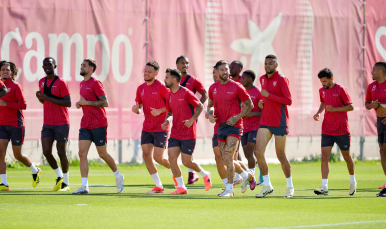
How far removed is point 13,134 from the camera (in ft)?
41.1

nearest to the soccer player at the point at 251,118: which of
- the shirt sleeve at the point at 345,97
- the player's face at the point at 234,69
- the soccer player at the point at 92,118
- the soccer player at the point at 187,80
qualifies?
the player's face at the point at 234,69

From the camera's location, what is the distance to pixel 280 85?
35.4 feet

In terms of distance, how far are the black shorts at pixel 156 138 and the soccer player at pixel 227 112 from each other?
1194 millimetres

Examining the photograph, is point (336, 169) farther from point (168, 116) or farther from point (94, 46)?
point (168, 116)

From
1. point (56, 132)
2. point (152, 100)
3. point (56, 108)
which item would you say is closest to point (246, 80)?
point (152, 100)

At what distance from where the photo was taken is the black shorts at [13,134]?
12.5m

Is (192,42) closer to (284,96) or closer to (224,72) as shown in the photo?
(224,72)

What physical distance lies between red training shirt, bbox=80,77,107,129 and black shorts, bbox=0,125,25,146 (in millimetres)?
1751

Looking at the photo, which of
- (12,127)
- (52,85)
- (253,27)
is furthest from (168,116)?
(253,27)

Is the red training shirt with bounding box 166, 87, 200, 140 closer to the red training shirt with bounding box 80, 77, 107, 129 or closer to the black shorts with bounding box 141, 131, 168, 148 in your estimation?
the black shorts with bounding box 141, 131, 168, 148

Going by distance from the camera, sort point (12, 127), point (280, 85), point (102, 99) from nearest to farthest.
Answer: point (280, 85) → point (102, 99) → point (12, 127)

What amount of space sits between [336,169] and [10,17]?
1151 cm

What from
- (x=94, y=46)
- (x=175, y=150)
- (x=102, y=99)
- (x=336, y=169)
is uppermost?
(x=94, y=46)

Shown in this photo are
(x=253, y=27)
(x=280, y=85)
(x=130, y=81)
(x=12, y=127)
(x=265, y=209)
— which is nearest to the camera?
(x=265, y=209)
